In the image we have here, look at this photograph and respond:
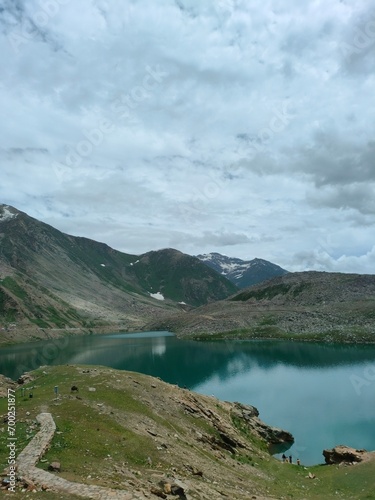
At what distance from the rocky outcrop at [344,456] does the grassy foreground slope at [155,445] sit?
2.94 m

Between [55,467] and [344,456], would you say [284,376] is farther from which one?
[55,467]

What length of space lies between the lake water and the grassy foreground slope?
12.3 meters

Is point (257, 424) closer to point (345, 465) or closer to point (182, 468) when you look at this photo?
point (345, 465)

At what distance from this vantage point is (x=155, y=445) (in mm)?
36688

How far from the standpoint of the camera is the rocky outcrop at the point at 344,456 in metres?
46.2

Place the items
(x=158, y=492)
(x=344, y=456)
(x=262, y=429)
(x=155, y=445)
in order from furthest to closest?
(x=262, y=429), (x=344, y=456), (x=155, y=445), (x=158, y=492)

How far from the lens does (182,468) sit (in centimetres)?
3347

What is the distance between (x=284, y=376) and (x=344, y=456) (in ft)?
222

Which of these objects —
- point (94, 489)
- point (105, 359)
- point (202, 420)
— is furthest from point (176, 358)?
point (94, 489)

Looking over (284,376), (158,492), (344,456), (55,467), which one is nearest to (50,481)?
(55,467)

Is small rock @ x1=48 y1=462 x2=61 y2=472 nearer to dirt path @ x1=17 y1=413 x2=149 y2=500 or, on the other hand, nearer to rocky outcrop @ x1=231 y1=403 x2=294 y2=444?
dirt path @ x1=17 y1=413 x2=149 y2=500

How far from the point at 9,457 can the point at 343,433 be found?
55.8 metres

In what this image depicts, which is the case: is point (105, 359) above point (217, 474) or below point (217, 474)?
below

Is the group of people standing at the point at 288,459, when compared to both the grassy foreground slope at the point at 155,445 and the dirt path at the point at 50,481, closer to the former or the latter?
the grassy foreground slope at the point at 155,445
